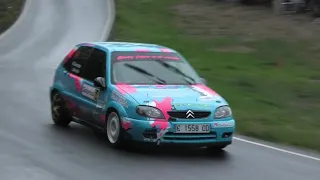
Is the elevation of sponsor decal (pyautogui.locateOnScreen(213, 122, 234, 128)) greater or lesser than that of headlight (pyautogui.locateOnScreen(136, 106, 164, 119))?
lesser

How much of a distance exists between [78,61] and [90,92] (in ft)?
4.27

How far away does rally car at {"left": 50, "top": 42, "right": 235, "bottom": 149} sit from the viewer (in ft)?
36.4

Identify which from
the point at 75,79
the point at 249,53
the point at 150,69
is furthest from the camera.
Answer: the point at 249,53

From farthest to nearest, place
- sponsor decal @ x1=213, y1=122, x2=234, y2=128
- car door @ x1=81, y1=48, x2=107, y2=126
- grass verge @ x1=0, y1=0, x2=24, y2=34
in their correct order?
grass verge @ x1=0, y1=0, x2=24, y2=34 < car door @ x1=81, y1=48, x2=107, y2=126 < sponsor decal @ x1=213, y1=122, x2=234, y2=128

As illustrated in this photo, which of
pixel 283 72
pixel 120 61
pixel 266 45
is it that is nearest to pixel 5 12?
pixel 266 45

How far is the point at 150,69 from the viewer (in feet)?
41.0

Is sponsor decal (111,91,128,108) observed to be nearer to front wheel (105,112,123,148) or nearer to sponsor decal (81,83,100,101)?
front wheel (105,112,123,148)

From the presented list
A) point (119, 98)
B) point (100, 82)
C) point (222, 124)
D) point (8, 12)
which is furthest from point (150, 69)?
point (8, 12)

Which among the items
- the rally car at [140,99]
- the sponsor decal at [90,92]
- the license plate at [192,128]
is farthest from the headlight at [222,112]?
the sponsor decal at [90,92]

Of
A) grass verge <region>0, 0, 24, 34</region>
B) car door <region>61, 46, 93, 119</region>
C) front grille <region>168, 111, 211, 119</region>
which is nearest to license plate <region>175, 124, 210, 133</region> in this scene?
front grille <region>168, 111, 211, 119</region>

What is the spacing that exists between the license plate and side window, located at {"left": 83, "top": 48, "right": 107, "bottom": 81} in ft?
6.22

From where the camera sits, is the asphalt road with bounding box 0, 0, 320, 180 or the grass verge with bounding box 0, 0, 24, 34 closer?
the asphalt road with bounding box 0, 0, 320, 180

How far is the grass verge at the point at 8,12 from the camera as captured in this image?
43.2m

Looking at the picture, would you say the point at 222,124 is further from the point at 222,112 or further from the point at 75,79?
the point at 75,79
